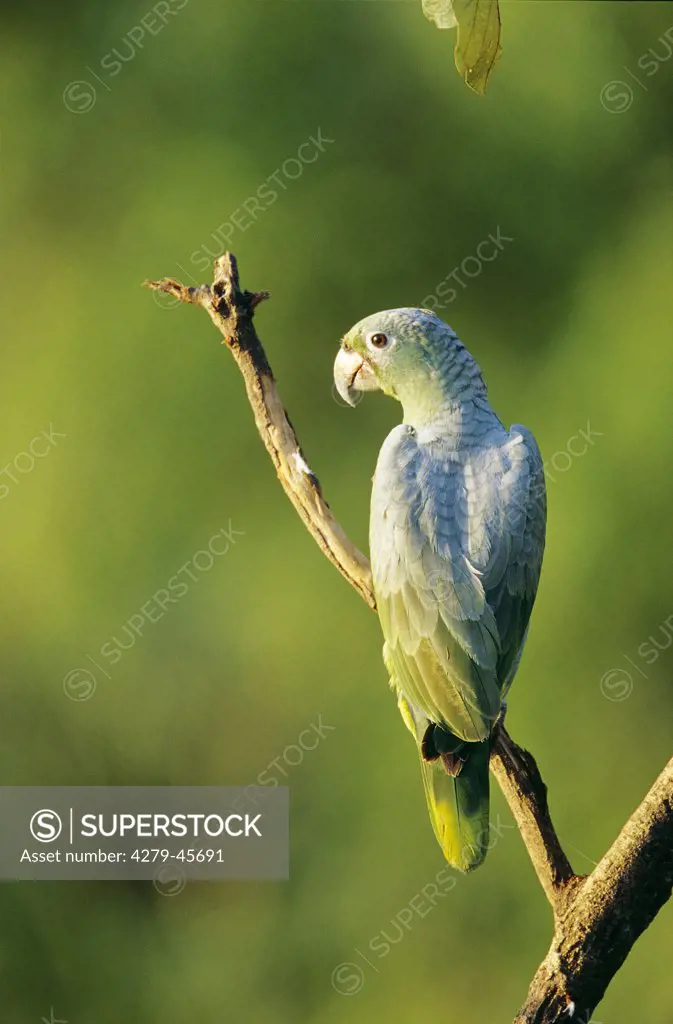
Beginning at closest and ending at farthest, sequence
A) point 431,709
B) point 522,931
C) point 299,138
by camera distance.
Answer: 1. point 431,709
2. point 522,931
3. point 299,138

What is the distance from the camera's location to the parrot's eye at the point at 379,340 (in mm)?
2143

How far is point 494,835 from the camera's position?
127 inches

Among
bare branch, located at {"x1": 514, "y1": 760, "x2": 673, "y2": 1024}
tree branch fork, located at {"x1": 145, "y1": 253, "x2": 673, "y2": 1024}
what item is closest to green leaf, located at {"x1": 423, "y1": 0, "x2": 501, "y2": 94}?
tree branch fork, located at {"x1": 145, "y1": 253, "x2": 673, "y2": 1024}

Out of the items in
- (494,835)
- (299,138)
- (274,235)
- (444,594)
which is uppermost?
(299,138)

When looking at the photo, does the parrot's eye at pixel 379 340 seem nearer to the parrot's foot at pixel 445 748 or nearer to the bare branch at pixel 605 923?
the parrot's foot at pixel 445 748

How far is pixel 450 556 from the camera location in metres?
1.96

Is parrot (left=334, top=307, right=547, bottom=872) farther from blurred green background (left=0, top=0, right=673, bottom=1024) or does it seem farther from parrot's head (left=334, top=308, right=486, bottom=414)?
blurred green background (left=0, top=0, right=673, bottom=1024)

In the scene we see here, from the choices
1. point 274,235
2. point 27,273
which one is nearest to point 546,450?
point 274,235

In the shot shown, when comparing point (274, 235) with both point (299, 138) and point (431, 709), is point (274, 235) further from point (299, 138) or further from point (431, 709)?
point (431, 709)

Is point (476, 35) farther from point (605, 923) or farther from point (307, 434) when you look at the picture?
point (307, 434)

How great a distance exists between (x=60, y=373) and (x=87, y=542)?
58 centimetres

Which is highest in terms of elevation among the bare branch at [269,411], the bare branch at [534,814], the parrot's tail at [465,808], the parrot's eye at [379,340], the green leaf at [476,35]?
the green leaf at [476,35]

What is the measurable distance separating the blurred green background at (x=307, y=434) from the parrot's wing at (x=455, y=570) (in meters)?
1.28

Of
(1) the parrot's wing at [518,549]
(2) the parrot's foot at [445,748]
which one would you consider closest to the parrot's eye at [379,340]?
(1) the parrot's wing at [518,549]
